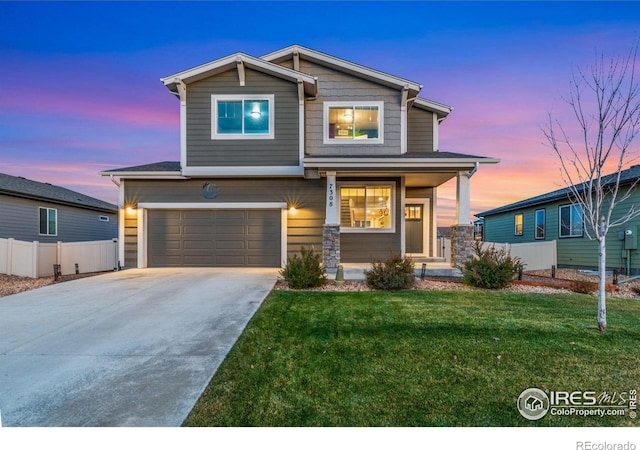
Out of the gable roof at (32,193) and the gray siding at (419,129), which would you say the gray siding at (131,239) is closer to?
the gable roof at (32,193)

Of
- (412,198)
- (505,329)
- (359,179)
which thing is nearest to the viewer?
(505,329)

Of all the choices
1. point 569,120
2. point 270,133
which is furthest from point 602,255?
point 270,133

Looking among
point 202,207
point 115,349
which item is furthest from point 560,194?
point 115,349

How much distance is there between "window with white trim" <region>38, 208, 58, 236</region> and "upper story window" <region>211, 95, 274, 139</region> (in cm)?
1159

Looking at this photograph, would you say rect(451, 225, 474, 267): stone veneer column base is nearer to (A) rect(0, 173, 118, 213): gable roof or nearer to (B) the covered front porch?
(B) the covered front porch

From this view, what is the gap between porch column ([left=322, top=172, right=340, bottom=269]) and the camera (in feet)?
31.4

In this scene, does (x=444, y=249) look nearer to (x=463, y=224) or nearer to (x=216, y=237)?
(x=463, y=224)

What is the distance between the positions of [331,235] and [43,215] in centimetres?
1526

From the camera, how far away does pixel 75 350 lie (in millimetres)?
4145

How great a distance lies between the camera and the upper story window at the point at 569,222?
1296 cm

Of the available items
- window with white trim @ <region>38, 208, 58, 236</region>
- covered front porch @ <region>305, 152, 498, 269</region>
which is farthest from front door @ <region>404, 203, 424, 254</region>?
window with white trim @ <region>38, 208, 58, 236</region>

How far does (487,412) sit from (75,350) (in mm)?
4748

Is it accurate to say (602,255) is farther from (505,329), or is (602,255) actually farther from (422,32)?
(422,32)

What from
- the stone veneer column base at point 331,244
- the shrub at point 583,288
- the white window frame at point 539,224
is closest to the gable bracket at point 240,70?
the stone veneer column base at point 331,244
